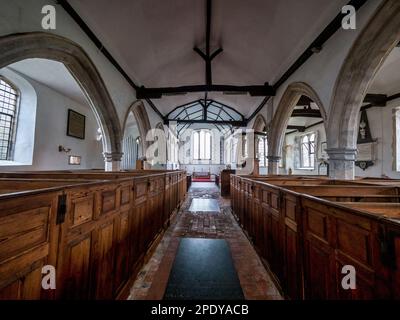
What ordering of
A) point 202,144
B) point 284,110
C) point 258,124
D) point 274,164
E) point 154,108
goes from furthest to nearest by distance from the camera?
point 202,144 → point 258,124 → point 154,108 → point 274,164 → point 284,110

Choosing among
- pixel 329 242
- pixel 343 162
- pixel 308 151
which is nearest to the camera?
pixel 329 242

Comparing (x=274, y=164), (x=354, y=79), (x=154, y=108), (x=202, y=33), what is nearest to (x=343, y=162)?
(x=354, y=79)

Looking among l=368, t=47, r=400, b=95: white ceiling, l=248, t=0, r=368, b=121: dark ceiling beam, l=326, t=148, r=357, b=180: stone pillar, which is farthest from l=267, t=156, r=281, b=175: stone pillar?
l=368, t=47, r=400, b=95: white ceiling

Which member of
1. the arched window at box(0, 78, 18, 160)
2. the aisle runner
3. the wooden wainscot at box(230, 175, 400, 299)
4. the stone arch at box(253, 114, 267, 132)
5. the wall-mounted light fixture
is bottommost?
the aisle runner

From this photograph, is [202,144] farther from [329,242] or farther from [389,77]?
[329,242]

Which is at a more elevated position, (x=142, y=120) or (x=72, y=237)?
(x=142, y=120)

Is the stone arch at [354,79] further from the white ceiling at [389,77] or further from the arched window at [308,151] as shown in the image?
the arched window at [308,151]

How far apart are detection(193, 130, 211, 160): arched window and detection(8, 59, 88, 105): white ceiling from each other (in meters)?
9.50

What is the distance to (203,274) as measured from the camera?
6.74 ft

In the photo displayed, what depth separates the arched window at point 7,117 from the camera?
5.06 m

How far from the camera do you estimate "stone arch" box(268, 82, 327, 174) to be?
4.33 m

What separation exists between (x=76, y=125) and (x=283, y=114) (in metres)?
6.87

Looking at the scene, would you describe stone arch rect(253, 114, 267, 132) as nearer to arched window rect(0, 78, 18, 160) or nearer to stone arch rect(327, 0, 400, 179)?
stone arch rect(327, 0, 400, 179)
